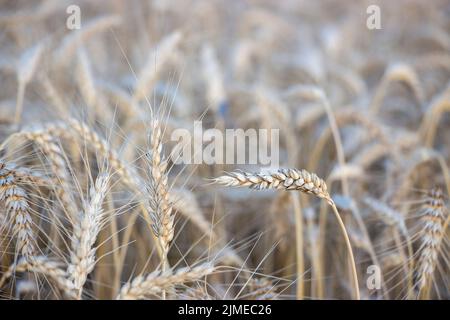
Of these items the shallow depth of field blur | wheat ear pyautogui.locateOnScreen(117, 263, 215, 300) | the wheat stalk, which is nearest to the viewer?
wheat ear pyautogui.locateOnScreen(117, 263, 215, 300)

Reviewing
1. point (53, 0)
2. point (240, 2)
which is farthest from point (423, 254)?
point (240, 2)

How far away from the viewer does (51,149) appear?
49.0 inches

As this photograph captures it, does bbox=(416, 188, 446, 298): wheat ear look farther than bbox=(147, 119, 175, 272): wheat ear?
Yes

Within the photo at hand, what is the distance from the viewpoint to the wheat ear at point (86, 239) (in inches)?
38.4

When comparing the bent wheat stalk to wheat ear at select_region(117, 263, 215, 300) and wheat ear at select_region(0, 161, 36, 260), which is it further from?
wheat ear at select_region(0, 161, 36, 260)

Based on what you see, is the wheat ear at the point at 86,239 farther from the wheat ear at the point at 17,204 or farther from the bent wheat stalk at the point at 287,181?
the bent wheat stalk at the point at 287,181

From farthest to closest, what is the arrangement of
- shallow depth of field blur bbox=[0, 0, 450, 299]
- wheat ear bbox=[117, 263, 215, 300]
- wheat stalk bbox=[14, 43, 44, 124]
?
wheat stalk bbox=[14, 43, 44, 124] < shallow depth of field blur bbox=[0, 0, 450, 299] < wheat ear bbox=[117, 263, 215, 300]

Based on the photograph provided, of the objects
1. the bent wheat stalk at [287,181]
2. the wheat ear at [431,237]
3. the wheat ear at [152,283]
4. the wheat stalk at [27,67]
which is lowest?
the wheat ear at [152,283]

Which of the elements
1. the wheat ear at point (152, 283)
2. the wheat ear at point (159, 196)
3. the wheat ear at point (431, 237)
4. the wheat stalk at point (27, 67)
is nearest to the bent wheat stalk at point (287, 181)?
the wheat ear at point (159, 196)

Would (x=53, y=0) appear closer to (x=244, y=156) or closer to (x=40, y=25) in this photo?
(x=40, y=25)

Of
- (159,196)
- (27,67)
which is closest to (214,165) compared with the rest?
(27,67)

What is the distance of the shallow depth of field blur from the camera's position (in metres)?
1.21

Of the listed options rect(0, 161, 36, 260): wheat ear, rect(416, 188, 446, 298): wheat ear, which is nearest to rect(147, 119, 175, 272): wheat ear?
rect(0, 161, 36, 260): wheat ear

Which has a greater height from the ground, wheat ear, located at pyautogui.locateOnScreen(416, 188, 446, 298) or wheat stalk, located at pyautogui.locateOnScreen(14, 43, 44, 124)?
wheat stalk, located at pyautogui.locateOnScreen(14, 43, 44, 124)
